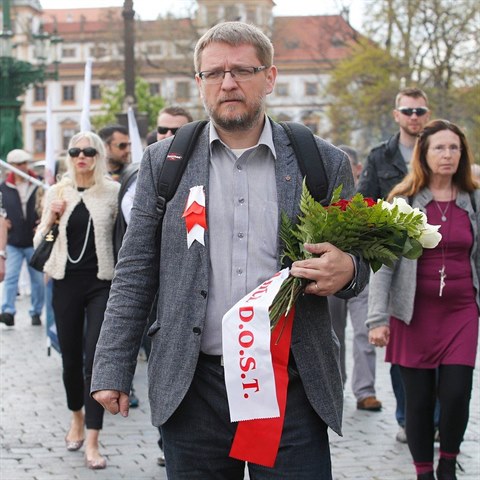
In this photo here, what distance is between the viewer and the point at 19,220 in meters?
14.5

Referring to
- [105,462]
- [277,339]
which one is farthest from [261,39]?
[105,462]

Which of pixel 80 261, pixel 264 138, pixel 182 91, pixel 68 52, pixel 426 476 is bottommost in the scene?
pixel 426 476

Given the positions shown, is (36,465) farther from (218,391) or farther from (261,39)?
(261,39)

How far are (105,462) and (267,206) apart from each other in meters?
3.57

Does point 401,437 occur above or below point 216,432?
below

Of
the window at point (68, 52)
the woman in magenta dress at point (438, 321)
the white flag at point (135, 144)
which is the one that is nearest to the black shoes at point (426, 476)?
the woman in magenta dress at point (438, 321)

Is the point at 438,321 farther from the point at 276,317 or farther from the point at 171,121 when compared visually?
the point at 276,317

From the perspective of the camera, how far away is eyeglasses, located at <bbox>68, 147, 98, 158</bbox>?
750 centimetres

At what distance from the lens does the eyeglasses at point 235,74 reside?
3.69 metres

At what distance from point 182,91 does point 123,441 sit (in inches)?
3147

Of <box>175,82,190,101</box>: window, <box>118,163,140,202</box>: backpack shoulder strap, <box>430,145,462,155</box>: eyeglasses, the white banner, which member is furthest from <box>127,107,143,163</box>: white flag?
<box>175,82,190,101</box>: window

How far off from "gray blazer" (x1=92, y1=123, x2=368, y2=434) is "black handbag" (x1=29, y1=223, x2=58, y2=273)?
3.63 m

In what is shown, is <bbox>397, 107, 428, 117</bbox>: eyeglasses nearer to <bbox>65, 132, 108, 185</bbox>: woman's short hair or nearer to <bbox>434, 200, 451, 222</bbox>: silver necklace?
<bbox>434, 200, 451, 222</bbox>: silver necklace

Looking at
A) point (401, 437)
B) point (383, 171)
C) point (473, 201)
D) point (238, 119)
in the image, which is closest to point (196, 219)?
point (238, 119)
